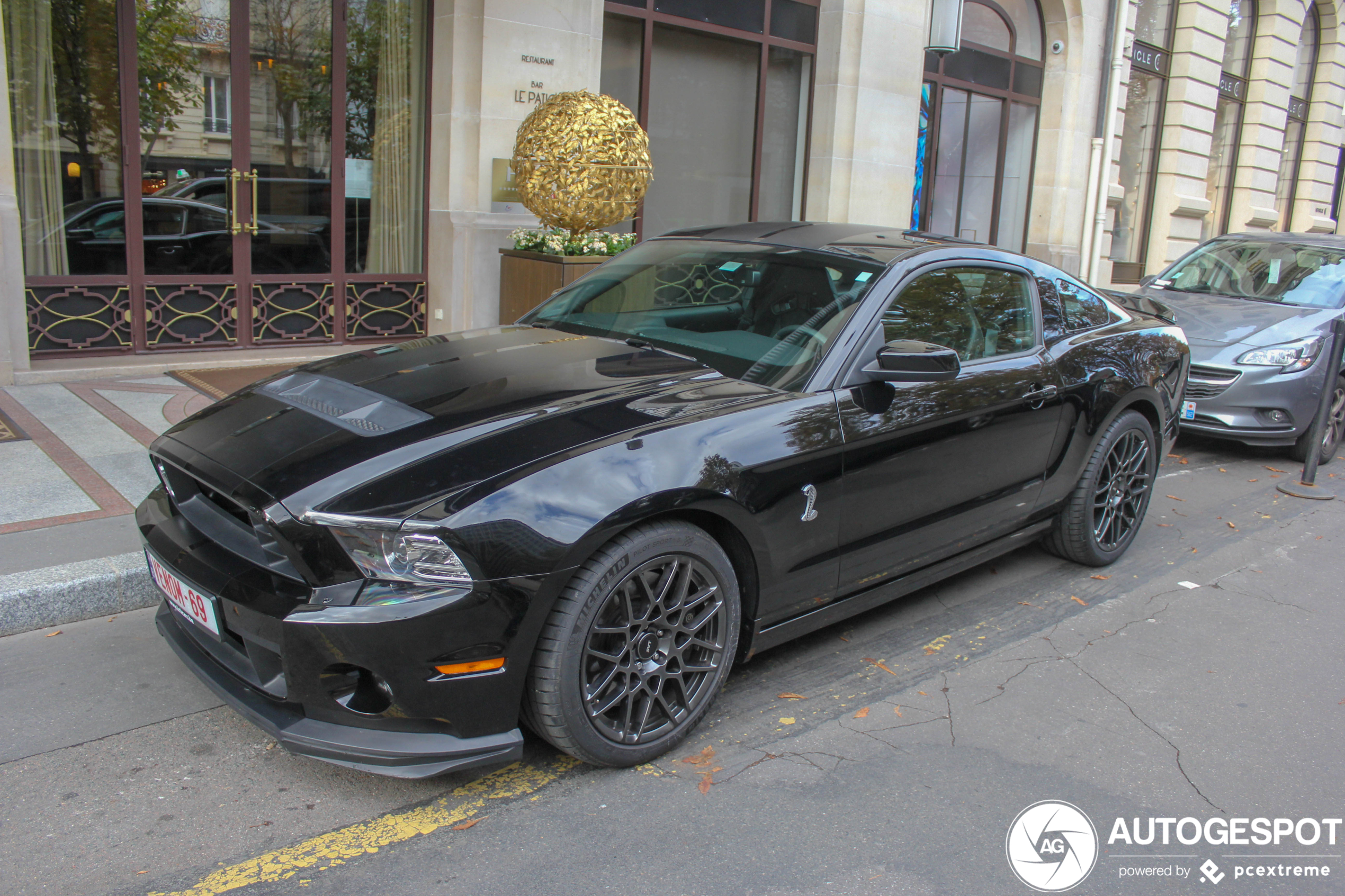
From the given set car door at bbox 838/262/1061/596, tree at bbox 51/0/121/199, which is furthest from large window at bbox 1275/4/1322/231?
tree at bbox 51/0/121/199

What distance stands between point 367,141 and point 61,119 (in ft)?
7.91

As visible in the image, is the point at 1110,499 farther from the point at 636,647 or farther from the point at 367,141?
the point at 367,141

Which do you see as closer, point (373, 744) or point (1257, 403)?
point (373, 744)

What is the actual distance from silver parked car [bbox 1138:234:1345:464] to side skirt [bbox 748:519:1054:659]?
3658mm

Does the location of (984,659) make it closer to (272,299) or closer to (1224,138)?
(272,299)

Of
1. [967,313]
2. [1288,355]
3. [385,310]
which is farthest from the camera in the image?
[385,310]

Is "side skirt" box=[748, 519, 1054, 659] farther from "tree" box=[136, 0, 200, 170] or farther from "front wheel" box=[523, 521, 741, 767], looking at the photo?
"tree" box=[136, 0, 200, 170]

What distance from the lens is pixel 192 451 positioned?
320cm

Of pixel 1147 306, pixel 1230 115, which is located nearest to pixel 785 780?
pixel 1147 306

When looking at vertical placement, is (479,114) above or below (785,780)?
above

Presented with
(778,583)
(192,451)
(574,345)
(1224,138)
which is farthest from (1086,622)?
(1224,138)

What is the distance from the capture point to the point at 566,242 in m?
8.06

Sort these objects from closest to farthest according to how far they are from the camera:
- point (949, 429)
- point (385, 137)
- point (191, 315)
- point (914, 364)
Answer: point (914, 364) → point (949, 429) → point (191, 315) → point (385, 137)

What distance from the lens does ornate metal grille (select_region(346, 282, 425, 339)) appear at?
923 cm
